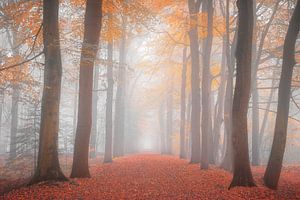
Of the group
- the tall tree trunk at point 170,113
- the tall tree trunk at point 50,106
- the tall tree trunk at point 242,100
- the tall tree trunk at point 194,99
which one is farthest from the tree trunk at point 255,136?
the tall tree trunk at point 50,106

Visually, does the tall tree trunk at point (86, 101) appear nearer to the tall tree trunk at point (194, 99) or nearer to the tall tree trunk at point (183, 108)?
the tall tree trunk at point (194, 99)

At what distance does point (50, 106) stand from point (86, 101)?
6.14 feet

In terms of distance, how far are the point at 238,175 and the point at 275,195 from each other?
1373 millimetres

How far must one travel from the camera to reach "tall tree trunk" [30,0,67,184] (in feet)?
34.1

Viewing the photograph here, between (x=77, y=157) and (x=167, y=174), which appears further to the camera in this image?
(x=167, y=174)

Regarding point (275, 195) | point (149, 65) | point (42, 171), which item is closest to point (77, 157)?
point (42, 171)

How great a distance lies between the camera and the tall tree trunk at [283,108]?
35.6 feet

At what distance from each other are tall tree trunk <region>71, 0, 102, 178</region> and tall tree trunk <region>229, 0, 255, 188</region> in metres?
5.44

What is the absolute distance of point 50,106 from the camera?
422 inches

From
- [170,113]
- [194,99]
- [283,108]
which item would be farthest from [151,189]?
[170,113]

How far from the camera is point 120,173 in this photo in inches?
545

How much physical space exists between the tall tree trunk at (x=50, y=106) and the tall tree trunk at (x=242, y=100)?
19.8 feet

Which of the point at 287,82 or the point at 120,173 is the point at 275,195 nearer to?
the point at 287,82

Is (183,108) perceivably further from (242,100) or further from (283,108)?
(242,100)
